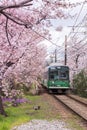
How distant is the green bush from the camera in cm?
4206

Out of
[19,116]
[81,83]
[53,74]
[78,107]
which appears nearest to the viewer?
[19,116]

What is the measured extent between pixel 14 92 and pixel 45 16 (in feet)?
37.2

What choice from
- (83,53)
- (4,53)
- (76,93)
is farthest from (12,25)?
(83,53)

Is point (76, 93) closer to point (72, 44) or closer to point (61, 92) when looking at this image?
point (61, 92)

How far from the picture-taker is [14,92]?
25.0 m

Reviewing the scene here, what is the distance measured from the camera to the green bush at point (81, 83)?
42.1 metres

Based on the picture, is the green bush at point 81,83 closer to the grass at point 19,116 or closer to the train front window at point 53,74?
the train front window at point 53,74

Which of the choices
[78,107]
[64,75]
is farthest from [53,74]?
[78,107]

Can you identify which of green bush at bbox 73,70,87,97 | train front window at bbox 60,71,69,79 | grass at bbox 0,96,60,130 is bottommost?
grass at bbox 0,96,60,130

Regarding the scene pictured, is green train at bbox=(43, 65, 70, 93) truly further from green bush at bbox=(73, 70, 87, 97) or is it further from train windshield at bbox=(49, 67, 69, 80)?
green bush at bbox=(73, 70, 87, 97)

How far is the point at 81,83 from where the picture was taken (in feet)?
141

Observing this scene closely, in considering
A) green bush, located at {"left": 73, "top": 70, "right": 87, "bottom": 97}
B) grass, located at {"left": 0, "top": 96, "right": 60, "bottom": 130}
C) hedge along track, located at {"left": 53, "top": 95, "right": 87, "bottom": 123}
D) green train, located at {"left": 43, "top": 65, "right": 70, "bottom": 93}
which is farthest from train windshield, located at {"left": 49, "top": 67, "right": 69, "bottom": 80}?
grass, located at {"left": 0, "top": 96, "right": 60, "bottom": 130}

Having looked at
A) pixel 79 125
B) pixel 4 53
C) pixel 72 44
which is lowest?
pixel 79 125

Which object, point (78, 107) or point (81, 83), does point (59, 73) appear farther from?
point (78, 107)
